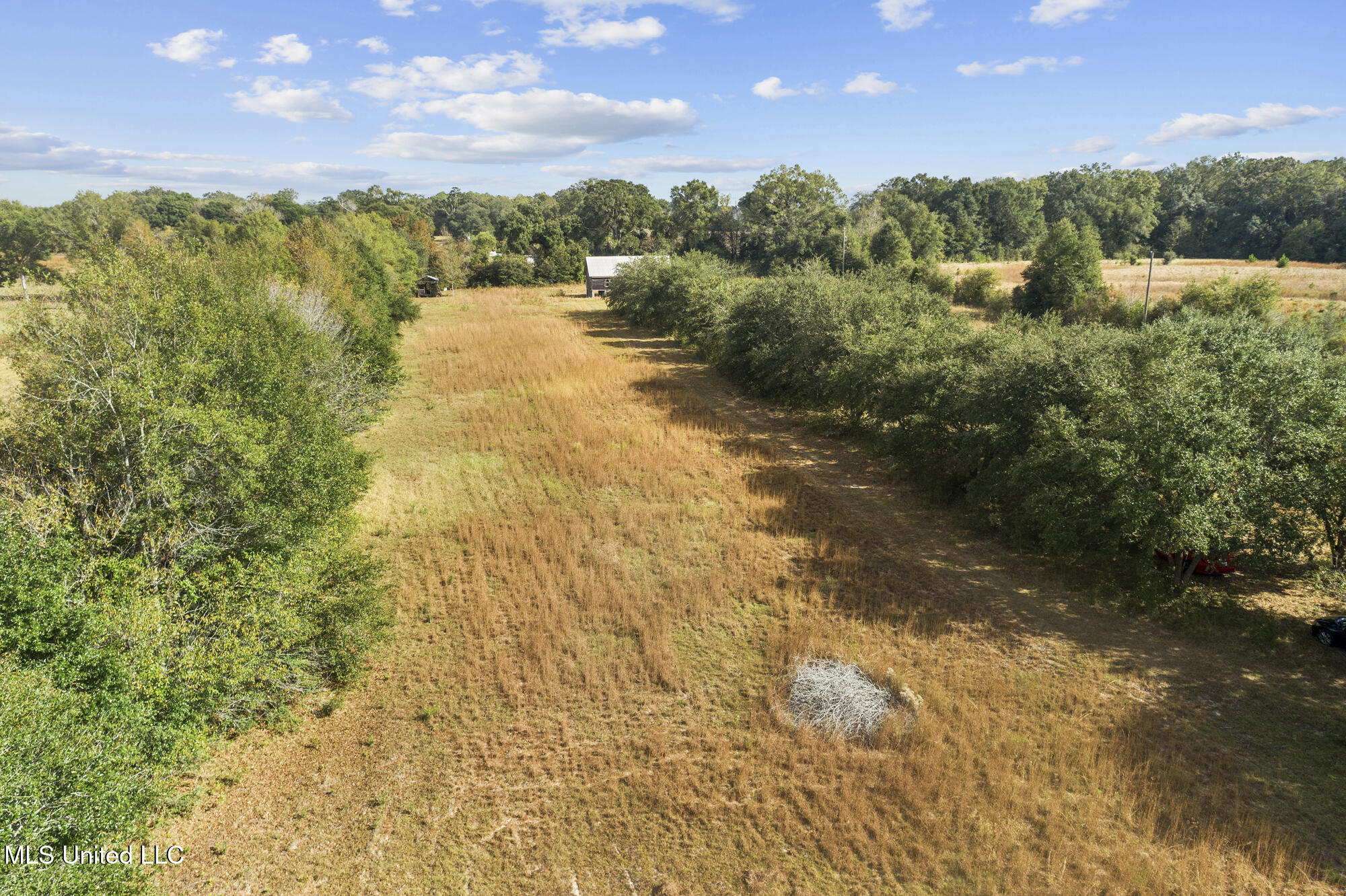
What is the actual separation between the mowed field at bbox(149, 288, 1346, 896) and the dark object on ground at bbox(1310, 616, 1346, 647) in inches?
20.7

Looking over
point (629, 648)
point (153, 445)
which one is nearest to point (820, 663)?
point (629, 648)

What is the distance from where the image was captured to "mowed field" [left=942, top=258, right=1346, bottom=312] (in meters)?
37.8

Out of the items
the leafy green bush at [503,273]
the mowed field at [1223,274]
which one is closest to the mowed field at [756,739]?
the mowed field at [1223,274]

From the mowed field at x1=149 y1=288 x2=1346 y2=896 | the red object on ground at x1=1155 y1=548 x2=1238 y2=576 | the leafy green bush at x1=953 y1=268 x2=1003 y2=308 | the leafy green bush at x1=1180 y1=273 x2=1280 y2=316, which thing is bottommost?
the mowed field at x1=149 y1=288 x2=1346 y2=896

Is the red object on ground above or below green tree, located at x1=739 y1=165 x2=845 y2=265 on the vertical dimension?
below

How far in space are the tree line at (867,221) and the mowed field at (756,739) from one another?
3821 centimetres

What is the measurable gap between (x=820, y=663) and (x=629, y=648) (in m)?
4.08

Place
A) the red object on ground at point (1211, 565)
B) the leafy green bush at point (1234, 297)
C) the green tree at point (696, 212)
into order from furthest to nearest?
1. the green tree at point (696, 212)
2. the leafy green bush at point (1234, 297)
3. the red object on ground at point (1211, 565)

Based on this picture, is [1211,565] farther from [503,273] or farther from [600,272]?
[503,273]

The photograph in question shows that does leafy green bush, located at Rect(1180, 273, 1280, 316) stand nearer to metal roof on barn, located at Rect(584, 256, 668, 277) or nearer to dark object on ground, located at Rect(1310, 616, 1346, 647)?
dark object on ground, located at Rect(1310, 616, 1346, 647)

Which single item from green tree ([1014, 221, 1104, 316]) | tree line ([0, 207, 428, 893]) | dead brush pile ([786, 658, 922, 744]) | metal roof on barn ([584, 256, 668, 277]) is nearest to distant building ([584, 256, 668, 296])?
metal roof on barn ([584, 256, 668, 277])

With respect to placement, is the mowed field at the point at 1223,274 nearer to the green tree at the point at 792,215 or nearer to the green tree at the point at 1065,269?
the green tree at the point at 1065,269

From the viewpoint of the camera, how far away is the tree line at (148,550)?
23.1ft

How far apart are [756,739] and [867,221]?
237 feet
